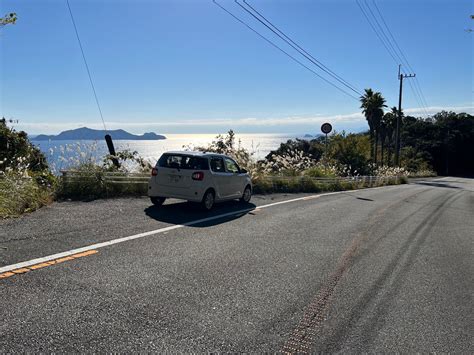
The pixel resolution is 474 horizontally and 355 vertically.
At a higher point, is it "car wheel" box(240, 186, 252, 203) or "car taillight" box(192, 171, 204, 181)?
"car taillight" box(192, 171, 204, 181)

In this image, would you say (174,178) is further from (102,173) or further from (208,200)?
(102,173)

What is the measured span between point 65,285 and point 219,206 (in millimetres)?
7374

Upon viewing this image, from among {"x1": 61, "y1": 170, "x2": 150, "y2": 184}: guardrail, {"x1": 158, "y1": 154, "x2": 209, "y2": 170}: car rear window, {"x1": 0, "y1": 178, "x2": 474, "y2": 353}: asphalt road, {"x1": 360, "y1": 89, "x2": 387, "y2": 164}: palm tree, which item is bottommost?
{"x1": 0, "y1": 178, "x2": 474, "y2": 353}: asphalt road

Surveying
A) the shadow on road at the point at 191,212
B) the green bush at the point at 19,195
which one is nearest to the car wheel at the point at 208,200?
the shadow on road at the point at 191,212

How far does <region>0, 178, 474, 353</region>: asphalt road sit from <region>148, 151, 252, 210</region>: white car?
4.38ft

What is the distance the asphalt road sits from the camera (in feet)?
12.1

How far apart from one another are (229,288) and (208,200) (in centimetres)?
569

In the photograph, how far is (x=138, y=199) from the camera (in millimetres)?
11891

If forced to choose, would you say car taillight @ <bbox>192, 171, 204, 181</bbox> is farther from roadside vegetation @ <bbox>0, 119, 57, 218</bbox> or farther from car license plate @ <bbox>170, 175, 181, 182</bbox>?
roadside vegetation @ <bbox>0, 119, 57, 218</bbox>

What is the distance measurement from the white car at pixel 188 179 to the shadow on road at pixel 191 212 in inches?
12.9

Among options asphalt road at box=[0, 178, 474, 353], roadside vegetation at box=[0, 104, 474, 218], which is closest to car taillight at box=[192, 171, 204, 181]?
asphalt road at box=[0, 178, 474, 353]

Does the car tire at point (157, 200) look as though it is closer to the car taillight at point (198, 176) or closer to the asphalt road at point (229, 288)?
the car taillight at point (198, 176)

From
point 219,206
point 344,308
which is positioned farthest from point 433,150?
point 344,308

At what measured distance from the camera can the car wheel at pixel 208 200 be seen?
10414 mm
